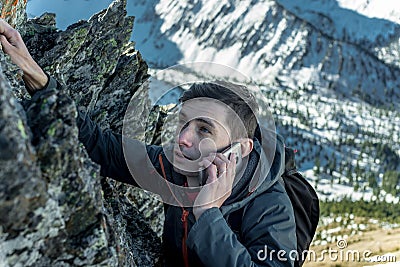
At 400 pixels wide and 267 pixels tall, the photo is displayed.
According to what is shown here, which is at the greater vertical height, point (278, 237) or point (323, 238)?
point (323, 238)

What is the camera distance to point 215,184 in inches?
249

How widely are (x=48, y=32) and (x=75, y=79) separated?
1.58 metres

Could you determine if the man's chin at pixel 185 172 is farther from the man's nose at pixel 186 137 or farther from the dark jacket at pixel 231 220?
the man's nose at pixel 186 137

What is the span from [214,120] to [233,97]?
54 centimetres

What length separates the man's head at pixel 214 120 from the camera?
23.4 ft

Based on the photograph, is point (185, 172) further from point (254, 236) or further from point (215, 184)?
point (254, 236)

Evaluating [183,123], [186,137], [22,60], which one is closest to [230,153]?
[186,137]

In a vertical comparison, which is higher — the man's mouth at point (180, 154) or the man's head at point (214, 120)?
the man's head at point (214, 120)

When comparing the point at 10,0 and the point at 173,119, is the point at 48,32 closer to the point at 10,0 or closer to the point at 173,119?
the point at 10,0

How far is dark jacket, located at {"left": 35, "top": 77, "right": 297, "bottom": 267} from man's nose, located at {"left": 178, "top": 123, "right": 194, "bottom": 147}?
0.75 m

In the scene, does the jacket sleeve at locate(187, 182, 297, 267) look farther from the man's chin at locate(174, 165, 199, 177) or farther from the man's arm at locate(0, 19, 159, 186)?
the man's arm at locate(0, 19, 159, 186)

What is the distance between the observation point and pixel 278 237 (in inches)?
260

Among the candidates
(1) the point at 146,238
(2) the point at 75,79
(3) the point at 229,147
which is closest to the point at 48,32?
(2) the point at 75,79

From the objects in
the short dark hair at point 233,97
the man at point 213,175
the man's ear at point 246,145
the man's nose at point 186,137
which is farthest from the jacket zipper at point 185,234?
the short dark hair at point 233,97
